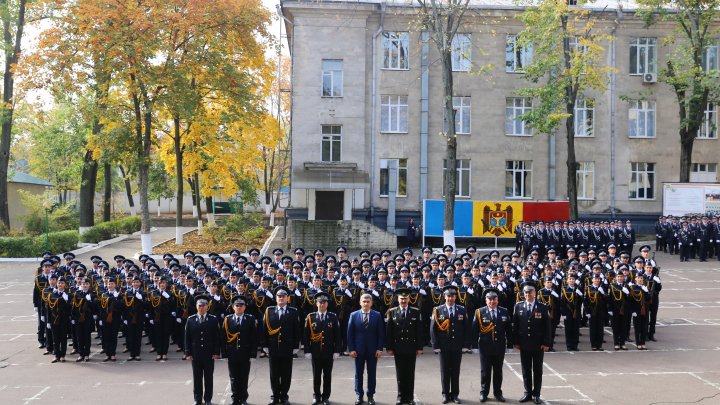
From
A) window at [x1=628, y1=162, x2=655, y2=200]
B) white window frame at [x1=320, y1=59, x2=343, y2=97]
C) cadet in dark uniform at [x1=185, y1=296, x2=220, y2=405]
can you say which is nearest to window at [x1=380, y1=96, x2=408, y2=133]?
white window frame at [x1=320, y1=59, x2=343, y2=97]

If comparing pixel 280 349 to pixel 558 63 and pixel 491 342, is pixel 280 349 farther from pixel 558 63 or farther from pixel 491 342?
pixel 558 63

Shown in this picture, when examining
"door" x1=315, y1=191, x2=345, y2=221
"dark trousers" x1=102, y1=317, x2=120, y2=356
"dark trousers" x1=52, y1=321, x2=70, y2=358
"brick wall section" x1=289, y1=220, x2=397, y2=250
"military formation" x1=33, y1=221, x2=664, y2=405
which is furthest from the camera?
"door" x1=315, y1=191, x2=345, y2=221

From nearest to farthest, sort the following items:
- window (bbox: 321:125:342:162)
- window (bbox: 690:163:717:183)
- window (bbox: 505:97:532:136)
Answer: window (bbox: 321:125:342:162) → window (bbox: 505:97:532:136) → window (bbox: 690:163:717:183)

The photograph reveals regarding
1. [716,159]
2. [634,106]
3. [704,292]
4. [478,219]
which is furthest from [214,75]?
[716,159]

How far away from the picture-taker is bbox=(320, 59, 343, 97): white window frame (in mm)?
29734

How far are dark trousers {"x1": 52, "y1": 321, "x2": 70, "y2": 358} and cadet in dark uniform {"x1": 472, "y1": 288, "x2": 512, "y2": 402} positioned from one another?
7.72 metres

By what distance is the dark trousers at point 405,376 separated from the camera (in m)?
8.65

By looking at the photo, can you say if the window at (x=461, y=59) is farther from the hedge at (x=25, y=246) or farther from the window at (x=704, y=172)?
the hedge at (x=25, y=246)

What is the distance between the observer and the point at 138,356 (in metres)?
11.5

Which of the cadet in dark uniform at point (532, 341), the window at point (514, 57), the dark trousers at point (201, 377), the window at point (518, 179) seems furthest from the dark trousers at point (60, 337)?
the window at point (514, 57)

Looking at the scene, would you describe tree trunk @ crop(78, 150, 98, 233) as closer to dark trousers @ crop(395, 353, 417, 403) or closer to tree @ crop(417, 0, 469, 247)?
tree @ crop(417, 0, 469, 247)

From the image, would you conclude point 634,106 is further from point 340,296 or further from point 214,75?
point 340,296

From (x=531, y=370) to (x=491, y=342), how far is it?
790 mm

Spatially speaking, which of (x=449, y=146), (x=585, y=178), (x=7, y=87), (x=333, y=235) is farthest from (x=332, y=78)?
(x=7, y=87)
